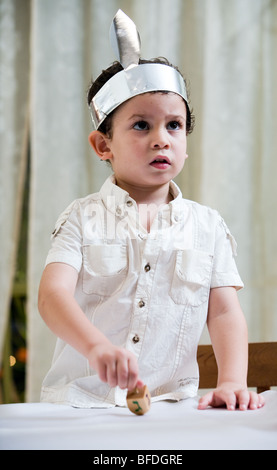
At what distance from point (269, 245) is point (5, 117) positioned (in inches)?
31.9

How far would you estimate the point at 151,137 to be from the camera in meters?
Result: 0.79

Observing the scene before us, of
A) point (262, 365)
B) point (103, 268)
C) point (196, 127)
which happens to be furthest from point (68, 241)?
point (196, 127)

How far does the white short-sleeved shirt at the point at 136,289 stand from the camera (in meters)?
0.79

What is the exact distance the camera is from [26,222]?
6.18 ft

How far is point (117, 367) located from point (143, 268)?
Answer: 0.27 metres

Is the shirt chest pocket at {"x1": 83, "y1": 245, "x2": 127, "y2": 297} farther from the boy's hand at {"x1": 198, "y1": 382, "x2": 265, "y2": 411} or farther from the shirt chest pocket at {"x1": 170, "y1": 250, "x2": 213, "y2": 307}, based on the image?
the boy's hand at {"x1": 198, "y1": 382, "x2": 265, "y2": 411}

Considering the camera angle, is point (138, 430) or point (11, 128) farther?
point (11, 128)

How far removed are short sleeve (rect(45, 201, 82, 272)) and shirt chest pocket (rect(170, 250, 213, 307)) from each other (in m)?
0.13

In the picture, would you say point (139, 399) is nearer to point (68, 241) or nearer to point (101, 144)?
point (68, 241)

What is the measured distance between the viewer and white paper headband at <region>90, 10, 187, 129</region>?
31.3 inches

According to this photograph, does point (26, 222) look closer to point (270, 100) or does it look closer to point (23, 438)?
point (270, 100)

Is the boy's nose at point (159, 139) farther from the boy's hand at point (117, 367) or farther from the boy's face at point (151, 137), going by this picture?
the boy's hand at point (117, 367)

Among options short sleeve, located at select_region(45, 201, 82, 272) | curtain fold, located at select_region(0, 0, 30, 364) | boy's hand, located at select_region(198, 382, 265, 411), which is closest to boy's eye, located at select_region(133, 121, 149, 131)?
short sleeve, located at select_region(45, 201, 82, 272)

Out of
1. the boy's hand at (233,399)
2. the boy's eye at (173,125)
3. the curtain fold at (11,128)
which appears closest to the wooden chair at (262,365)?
the boy's hand at (233,399)
